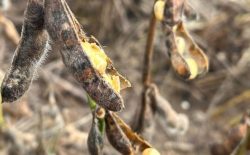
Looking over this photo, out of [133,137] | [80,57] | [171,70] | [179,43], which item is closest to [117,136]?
[133,137]

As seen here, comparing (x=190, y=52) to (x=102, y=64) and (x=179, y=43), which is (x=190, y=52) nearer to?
(x=179, y=43)

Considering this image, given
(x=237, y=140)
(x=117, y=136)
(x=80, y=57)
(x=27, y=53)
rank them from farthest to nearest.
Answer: (x=237, y=140) < (x=117, y=136) < (x=27, y=53) < (x=80, y=57)

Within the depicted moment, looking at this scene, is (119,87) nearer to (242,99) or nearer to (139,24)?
(242,99)

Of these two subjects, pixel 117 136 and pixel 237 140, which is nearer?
pixel 117 136

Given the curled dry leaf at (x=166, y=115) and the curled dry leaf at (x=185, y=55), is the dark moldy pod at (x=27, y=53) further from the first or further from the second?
the curled dry leaf at (x=166, y=115)

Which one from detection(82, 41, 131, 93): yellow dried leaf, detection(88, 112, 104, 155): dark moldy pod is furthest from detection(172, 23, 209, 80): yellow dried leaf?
detection(82, 41, 131, 93): yellow dried leaf

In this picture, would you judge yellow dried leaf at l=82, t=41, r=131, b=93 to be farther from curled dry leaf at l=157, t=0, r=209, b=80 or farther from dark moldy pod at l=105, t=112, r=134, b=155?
curled dry leaf at l=157, t=0, r=209, b=80

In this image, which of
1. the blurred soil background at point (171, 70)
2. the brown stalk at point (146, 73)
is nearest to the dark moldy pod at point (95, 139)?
the brown stalk at point (146, 73)
